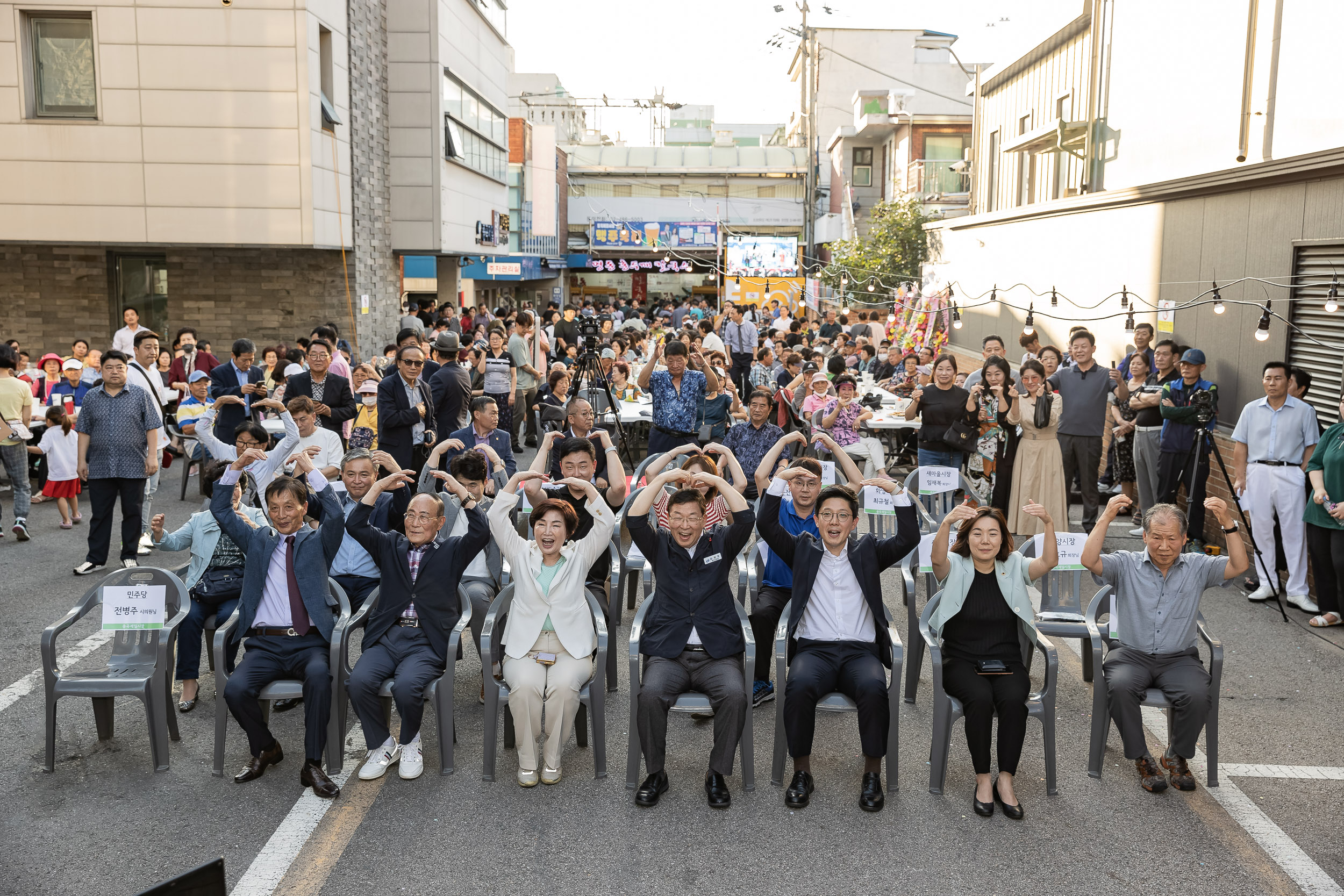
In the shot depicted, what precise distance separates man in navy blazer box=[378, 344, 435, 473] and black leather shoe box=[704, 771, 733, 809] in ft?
16.2

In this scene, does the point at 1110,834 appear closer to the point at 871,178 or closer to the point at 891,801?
the point at 891,801

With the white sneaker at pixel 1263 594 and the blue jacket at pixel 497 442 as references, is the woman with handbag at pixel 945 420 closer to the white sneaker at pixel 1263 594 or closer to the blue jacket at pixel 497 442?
the white sneaker at pixel 1263 594

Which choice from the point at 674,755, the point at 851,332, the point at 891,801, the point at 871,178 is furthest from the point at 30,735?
the point at 871,178

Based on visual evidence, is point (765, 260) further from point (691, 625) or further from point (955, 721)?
point (955, 721)

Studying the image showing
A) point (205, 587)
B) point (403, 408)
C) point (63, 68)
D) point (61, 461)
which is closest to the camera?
point (205, 587)

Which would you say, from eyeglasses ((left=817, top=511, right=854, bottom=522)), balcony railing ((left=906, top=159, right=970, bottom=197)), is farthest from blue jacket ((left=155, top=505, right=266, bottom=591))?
balcony railing ((left=906, top=159, right=970, bottom=197))

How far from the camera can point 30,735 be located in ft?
18.5

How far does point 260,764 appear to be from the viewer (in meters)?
5.18

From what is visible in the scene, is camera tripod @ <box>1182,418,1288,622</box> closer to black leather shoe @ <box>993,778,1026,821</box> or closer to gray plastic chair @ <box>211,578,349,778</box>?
black leather shoe @ <box>993,778,1026,821</box>

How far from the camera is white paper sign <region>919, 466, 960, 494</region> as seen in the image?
26.9ft

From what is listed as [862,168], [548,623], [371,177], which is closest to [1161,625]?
[548,623]

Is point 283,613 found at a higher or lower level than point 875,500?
lower

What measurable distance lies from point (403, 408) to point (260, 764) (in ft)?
15.1

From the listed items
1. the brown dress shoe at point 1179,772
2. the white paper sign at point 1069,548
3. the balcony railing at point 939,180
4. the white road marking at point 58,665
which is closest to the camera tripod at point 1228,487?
the white paper sign at point 1069,548
